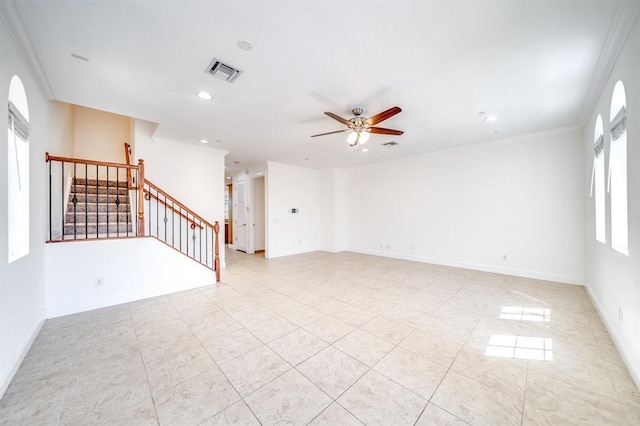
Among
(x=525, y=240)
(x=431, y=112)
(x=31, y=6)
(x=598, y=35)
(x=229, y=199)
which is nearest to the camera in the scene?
(x=31, y=6)

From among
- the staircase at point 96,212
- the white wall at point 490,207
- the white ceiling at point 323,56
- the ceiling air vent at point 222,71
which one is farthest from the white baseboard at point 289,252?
the ceiling air vent at point 222,71

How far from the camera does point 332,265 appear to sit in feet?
19.3

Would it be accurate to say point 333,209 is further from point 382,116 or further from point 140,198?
point 140,198

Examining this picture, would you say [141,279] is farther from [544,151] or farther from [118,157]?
[544,151]

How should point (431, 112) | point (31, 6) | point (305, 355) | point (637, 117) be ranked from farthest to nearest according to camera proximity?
1. point (431, 112)
2. point (305, 355)
3. point (637, 117)
4. point (31, 6)

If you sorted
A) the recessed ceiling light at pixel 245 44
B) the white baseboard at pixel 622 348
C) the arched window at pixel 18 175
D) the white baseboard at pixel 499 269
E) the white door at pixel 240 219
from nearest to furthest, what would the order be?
the white baseboard at pixel 622 348 < the recessed ceiling light at pixel 245 44 < the arched window at pixel 18 175 < the white baseboard at pixel 499 269 < the white door at pixel 240 219

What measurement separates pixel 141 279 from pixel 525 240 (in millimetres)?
6881

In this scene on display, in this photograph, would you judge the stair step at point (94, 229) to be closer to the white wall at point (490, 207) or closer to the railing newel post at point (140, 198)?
the railing newel post at point (140, 198)

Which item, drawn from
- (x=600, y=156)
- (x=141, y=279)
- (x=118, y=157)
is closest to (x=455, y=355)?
(x=600, y=156)

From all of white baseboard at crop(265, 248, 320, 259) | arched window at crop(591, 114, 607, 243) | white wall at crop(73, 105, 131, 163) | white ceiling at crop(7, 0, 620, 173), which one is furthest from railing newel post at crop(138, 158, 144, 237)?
arched window at crop(591, 114, 607, 243)

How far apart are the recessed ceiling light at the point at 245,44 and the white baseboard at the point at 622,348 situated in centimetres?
405

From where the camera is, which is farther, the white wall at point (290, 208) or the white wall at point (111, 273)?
the white wall at point (290, 208)

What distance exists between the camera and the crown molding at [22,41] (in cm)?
174

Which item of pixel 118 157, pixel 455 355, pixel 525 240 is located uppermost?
pixel 118 157
